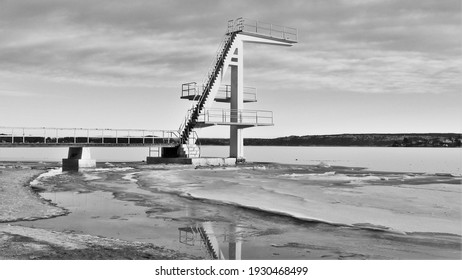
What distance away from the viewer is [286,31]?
37.3 metres

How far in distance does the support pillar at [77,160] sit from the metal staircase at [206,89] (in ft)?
24.6

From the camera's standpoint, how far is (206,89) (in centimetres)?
3516

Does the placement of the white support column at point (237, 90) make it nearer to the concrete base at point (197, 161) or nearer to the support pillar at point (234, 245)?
the concrete base at point (197, 161)

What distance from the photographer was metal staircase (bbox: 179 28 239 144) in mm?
34500

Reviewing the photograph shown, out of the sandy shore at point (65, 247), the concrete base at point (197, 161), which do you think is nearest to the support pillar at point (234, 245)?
the sandy shore at point (65, 247)

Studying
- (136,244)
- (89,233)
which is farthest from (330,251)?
(89,233)

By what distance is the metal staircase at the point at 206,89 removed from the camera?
3450cm

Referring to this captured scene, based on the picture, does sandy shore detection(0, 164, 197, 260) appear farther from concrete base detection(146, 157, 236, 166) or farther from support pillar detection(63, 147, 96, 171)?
concrete base detection(146, 157, 236, 166)

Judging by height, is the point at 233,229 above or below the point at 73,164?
below

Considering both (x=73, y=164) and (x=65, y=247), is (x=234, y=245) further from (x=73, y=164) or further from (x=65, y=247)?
(x=73, y=164)

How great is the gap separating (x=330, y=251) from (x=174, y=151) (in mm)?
27516

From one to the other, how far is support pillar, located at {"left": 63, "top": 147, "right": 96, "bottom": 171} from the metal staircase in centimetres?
749

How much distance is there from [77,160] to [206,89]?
1101 cm

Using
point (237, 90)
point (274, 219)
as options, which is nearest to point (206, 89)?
point (237, 90)
